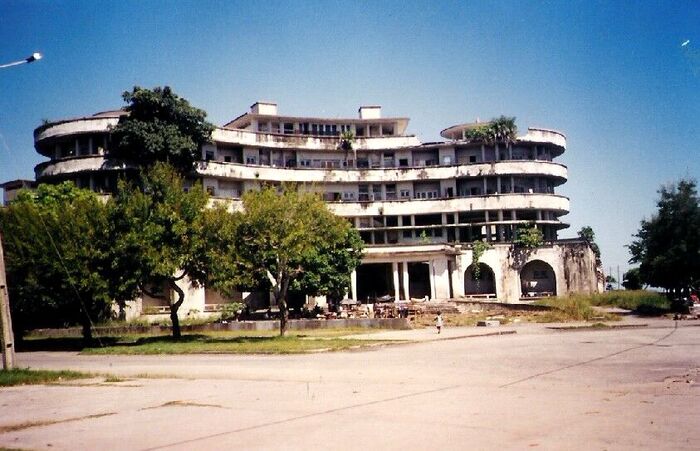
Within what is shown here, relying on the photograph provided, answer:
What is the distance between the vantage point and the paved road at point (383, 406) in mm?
8109

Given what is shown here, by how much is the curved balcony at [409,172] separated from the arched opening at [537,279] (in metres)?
10.3

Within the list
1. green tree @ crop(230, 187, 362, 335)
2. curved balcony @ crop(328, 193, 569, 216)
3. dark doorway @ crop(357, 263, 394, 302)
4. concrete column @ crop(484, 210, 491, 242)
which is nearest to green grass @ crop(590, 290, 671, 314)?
curved balcony @ crop(328, 193, 569, 216)

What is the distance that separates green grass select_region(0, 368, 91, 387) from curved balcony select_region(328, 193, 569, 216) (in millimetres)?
47451

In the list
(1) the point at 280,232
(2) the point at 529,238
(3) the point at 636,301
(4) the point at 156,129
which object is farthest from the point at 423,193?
(1) the point at 280,232

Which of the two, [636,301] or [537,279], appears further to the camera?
[537,279]

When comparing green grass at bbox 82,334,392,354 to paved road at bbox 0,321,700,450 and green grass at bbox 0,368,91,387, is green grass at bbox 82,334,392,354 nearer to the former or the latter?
paved road at bbox 0,321,700,450

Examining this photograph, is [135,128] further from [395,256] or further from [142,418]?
[142,418]

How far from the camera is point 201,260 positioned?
34406mm

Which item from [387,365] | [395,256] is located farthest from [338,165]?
[387,365]

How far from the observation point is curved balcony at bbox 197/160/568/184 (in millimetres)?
64250

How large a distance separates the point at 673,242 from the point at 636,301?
27.1ft

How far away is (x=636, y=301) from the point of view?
51906 millimetres

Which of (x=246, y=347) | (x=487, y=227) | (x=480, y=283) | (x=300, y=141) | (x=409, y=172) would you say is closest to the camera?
(x=246, y=347)

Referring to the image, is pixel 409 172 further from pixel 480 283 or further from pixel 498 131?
pixel 480 283
